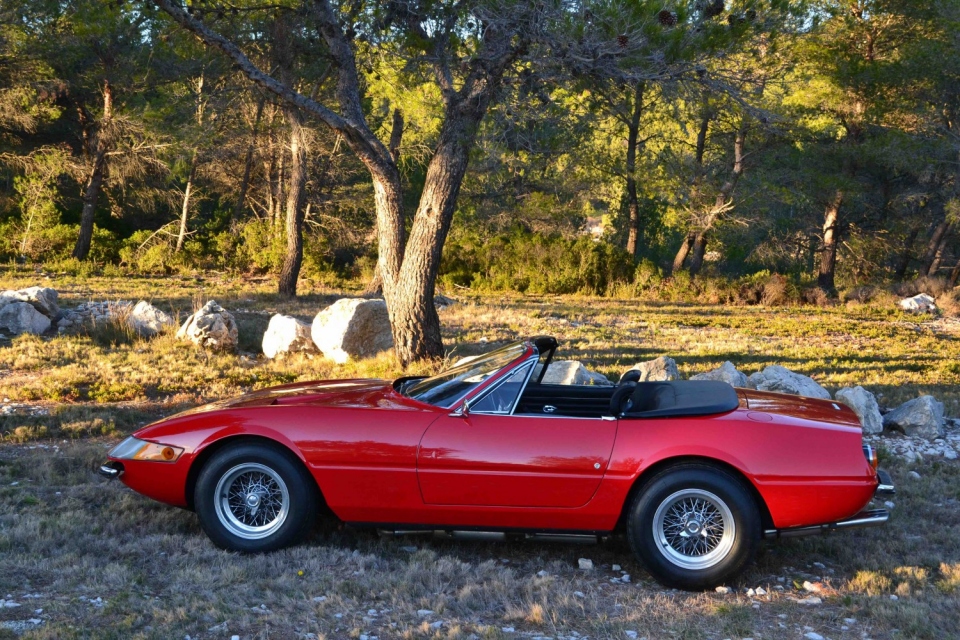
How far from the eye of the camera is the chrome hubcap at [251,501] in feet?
15.8

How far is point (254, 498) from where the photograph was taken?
484 centimetres

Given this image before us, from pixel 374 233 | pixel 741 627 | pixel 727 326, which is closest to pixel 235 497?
pixel 741 627

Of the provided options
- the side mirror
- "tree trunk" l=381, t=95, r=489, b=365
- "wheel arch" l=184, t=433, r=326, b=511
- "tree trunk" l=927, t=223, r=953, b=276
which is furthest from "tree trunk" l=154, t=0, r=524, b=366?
"tree trunk" l=927, t=223, r=953, b=276

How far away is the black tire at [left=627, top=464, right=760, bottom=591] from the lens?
4461 millimetres

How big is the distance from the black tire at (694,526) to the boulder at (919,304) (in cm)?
2046

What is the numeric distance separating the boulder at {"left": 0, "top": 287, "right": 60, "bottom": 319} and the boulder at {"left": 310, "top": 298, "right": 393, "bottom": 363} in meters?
4.16

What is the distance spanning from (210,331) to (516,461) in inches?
311

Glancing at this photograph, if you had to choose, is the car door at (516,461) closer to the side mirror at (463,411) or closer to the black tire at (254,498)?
the side mirror at (463,411)

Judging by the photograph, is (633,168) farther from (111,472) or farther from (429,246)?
(111,472)

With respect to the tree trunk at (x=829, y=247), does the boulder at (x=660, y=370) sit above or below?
below

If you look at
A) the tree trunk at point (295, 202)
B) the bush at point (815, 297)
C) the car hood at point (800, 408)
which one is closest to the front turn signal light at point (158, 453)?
the car hood at point (800, 408)

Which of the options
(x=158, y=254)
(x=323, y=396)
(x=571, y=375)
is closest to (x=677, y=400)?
(x=323, y=396)

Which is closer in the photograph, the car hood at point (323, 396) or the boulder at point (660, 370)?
the car hood at point (323, 396)

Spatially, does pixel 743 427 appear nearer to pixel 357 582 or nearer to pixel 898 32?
pixel 357 582
